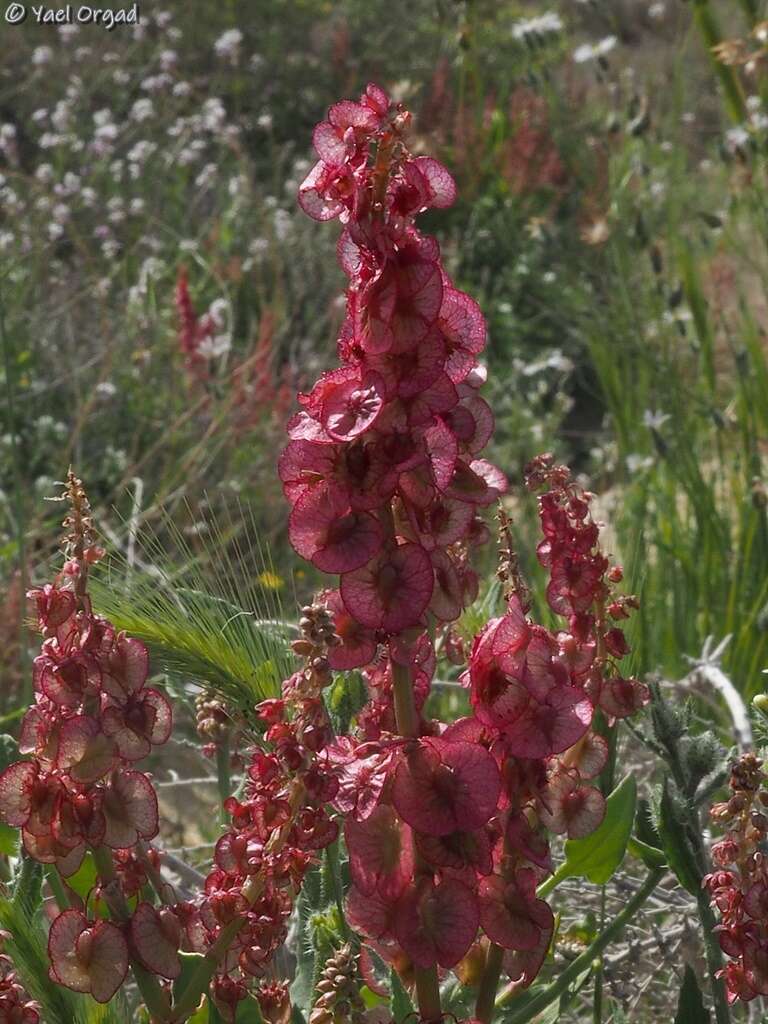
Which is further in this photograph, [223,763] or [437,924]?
[223,763]

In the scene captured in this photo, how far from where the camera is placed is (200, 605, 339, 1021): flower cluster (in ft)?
2.09

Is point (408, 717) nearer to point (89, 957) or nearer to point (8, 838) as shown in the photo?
point (89, 957)

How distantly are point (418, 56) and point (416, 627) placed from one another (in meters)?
6.64

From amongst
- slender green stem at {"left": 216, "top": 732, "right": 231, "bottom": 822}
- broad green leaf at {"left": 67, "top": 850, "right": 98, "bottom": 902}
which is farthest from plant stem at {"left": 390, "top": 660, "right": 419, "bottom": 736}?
slender green stem at {"left": 216, "top": 732, "right": 231, "bottom": 822}

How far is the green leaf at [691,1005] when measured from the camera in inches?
32.3

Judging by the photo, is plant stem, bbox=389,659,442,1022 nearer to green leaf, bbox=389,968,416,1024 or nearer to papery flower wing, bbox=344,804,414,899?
papery flower wing, bbox=344,804,414,899

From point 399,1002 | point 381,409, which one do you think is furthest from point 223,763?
point 381,409

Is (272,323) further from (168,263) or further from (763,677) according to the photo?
(763,677)

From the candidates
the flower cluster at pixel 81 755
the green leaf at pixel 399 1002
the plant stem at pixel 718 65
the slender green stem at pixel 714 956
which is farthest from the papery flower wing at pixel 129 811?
the plant stem at pixel 718 65

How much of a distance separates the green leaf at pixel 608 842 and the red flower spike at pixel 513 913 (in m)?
0.16

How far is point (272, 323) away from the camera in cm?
313

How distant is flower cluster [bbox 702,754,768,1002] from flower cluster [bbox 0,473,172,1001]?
0.29m

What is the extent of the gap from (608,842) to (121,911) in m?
0.30

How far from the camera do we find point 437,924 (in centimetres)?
61
